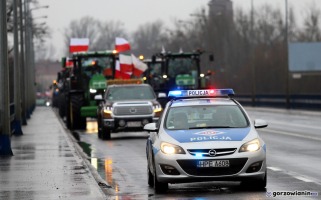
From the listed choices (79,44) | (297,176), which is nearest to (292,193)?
(297,176)

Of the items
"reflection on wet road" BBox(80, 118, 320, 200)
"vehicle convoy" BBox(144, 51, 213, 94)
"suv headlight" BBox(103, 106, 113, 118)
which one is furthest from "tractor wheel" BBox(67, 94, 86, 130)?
"reflection on wet road" BBox(80, 118, 320, 200)

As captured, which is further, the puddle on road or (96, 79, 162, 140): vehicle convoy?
(96, 79, 162, 140): vehicle convoy

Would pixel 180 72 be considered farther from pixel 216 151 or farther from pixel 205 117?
pixel 216 151

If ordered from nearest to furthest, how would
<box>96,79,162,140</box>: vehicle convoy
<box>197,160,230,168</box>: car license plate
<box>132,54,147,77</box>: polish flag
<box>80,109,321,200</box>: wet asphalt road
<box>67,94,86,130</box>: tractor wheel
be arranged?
<box>197,160,230,168</box>: car license plate → <box>80,109,321,200</box>: wet asphalt road → <box>96,79,162,140</box>: vehicle convoy → <box>67,94,86,130</box>: tractor wheel → <box>132,54,147,77</box>: polish flag

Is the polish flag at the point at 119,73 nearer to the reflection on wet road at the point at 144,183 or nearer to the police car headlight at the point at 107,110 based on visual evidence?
the police car headlight at the point at 107,110

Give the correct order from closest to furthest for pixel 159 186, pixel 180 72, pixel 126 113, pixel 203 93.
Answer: pixel 159 186
pixel 203 93
pixel 126 113
pixel 180 72

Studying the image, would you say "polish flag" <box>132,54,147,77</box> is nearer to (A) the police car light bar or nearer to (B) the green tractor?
(B) the green tractor

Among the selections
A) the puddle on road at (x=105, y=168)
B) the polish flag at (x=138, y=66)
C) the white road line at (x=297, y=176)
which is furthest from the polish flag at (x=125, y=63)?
the white road line at (x=297, y=176)

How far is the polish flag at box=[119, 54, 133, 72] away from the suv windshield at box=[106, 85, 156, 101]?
9074mm

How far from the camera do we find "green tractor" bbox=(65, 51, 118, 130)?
41.8m

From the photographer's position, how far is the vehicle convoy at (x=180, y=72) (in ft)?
153

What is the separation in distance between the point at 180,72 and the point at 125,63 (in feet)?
13.7

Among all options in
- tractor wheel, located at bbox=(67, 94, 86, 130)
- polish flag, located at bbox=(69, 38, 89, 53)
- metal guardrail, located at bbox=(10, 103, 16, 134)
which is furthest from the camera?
polish flag, located at bbox=(69, 38, 89, 53)

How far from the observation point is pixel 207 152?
50.3 ft
